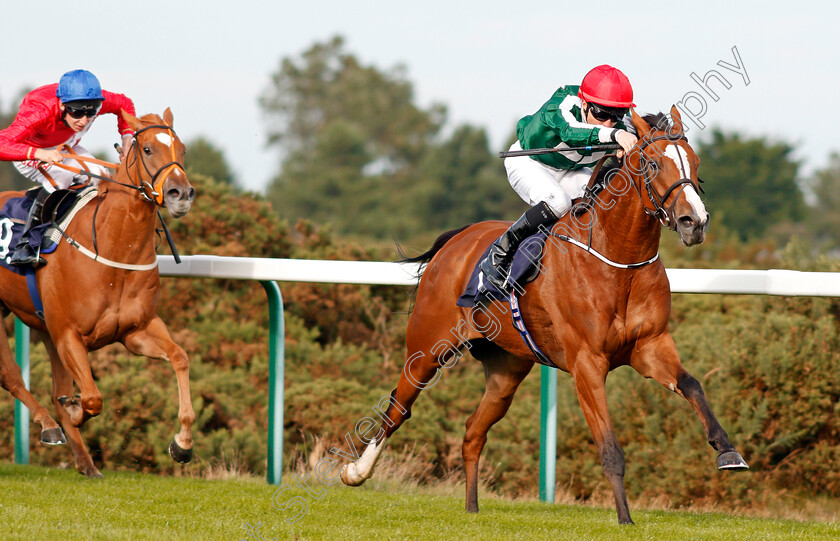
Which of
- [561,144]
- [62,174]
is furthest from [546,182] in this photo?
[62,174]

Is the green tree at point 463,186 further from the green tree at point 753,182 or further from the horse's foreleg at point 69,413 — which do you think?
the horse's foreleg at point 69,413

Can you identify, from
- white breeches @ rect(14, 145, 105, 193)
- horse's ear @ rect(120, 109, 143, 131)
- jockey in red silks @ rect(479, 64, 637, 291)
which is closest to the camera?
jockey in red silks @ rect(479, 64, 637, 291)

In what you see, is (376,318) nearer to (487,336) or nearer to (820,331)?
(820,331)

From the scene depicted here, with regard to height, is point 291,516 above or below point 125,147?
below

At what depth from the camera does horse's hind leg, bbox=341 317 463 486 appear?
550 cm

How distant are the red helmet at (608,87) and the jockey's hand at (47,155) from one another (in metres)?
2.95

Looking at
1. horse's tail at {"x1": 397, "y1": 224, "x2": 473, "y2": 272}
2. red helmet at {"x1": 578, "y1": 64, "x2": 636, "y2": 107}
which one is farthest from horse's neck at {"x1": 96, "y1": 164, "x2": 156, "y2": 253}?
red helmet at {"x1": 578, "y1": 64, "x2": 636, "y2": 107}

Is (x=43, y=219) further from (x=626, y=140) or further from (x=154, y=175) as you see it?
(x=626, y=140)

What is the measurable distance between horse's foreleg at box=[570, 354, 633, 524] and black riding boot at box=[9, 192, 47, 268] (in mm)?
3092

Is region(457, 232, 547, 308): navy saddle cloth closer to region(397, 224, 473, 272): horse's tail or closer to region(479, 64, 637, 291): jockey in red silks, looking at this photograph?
region(479, 64, 637, 291): jockey in red silks

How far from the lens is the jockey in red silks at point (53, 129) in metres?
5.75

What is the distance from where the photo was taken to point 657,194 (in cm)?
444

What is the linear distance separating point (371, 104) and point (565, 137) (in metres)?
58.5

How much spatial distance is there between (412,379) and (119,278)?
5.55 feet
